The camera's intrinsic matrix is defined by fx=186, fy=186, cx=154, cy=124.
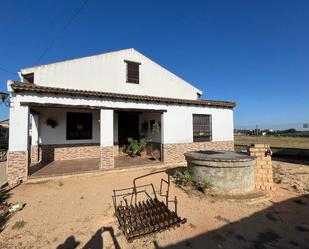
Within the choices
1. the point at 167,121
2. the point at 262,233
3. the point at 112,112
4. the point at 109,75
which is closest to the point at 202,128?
the point at 167,121

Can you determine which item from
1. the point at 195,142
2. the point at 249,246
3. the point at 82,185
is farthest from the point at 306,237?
the point at 195,142

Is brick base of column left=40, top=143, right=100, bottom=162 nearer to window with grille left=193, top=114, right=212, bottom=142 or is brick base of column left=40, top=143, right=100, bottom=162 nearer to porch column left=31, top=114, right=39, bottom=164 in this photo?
porch column left=31, top=114, right=39, bottom=164

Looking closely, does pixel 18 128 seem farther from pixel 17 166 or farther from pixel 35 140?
pixel 35 140

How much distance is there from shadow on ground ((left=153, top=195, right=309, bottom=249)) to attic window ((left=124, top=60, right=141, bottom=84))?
953 cm

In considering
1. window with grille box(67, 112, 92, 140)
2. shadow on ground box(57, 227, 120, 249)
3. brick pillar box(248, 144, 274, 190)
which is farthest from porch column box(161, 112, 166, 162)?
shadow on ground box(57, 227, 120, 249)

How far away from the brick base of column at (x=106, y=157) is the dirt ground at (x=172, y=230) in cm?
199

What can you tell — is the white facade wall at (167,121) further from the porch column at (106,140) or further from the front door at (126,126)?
the front door at (126,126)

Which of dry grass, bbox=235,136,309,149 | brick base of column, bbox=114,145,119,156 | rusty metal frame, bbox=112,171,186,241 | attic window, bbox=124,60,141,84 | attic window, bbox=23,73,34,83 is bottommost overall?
rusty metal frame, bbox=112,171,186,241

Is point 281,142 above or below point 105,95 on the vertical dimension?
below

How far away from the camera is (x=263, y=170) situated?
618 cm

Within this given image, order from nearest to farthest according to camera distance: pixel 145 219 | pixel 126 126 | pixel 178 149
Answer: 1. pixel 145 219
2. pixel 178 149
3. pixel 126 126

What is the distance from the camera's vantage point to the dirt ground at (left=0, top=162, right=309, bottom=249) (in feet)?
11.1

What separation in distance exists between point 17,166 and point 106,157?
3.21 metres

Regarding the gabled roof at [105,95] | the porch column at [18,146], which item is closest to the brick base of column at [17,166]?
the porch column at [18,146]
